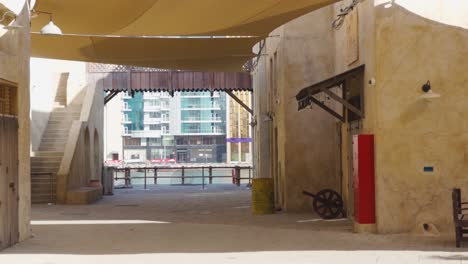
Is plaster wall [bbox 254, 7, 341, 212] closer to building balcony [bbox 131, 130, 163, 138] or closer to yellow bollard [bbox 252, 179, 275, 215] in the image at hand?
yellow bollard [bbox 252, 179, 275, 215]

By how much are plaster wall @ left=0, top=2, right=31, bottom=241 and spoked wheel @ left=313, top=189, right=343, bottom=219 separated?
6.71 metres

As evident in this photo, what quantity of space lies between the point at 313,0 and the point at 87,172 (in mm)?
15178

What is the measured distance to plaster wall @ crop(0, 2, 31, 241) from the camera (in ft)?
38.8

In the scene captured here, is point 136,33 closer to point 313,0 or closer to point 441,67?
point 313,0

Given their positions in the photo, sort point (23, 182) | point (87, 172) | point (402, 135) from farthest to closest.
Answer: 1. point (87, 172)
2. point (402, 135)
3. point (23, 182)

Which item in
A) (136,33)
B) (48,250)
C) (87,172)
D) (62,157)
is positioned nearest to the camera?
(48,250)

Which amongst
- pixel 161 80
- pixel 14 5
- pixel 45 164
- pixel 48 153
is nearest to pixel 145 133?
pixel 161 80

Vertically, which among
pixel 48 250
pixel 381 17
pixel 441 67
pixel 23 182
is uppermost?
pixel 381 17

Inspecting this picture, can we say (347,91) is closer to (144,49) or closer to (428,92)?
(428,92)

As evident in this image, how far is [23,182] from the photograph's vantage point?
12.6 meters

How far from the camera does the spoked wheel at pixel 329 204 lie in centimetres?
1692

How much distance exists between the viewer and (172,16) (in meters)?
14.2

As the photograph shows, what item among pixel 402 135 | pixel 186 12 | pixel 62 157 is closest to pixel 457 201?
pixel 402 135

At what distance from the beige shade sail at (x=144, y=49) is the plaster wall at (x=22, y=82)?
368cm
